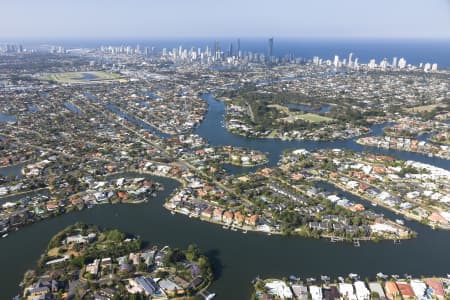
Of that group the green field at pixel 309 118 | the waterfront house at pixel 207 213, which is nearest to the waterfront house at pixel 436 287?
the waterfront house at pixel 207 213

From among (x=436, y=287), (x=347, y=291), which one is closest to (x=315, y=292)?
(x=347, y=291)

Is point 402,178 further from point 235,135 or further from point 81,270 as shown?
point 81,270

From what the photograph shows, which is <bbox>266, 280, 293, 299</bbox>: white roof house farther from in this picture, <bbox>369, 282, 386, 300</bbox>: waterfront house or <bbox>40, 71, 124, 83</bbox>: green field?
<bbox>40, 71, 124, 83</bbox>: green field

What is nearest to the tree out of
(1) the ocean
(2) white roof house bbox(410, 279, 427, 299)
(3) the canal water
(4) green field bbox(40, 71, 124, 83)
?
(3) the canal water

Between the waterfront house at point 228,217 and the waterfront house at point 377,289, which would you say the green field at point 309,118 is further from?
the waterfront house at point 377,289

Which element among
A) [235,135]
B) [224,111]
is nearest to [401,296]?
[235,135]

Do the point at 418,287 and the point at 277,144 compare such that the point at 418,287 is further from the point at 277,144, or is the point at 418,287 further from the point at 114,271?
the point at 277,144
